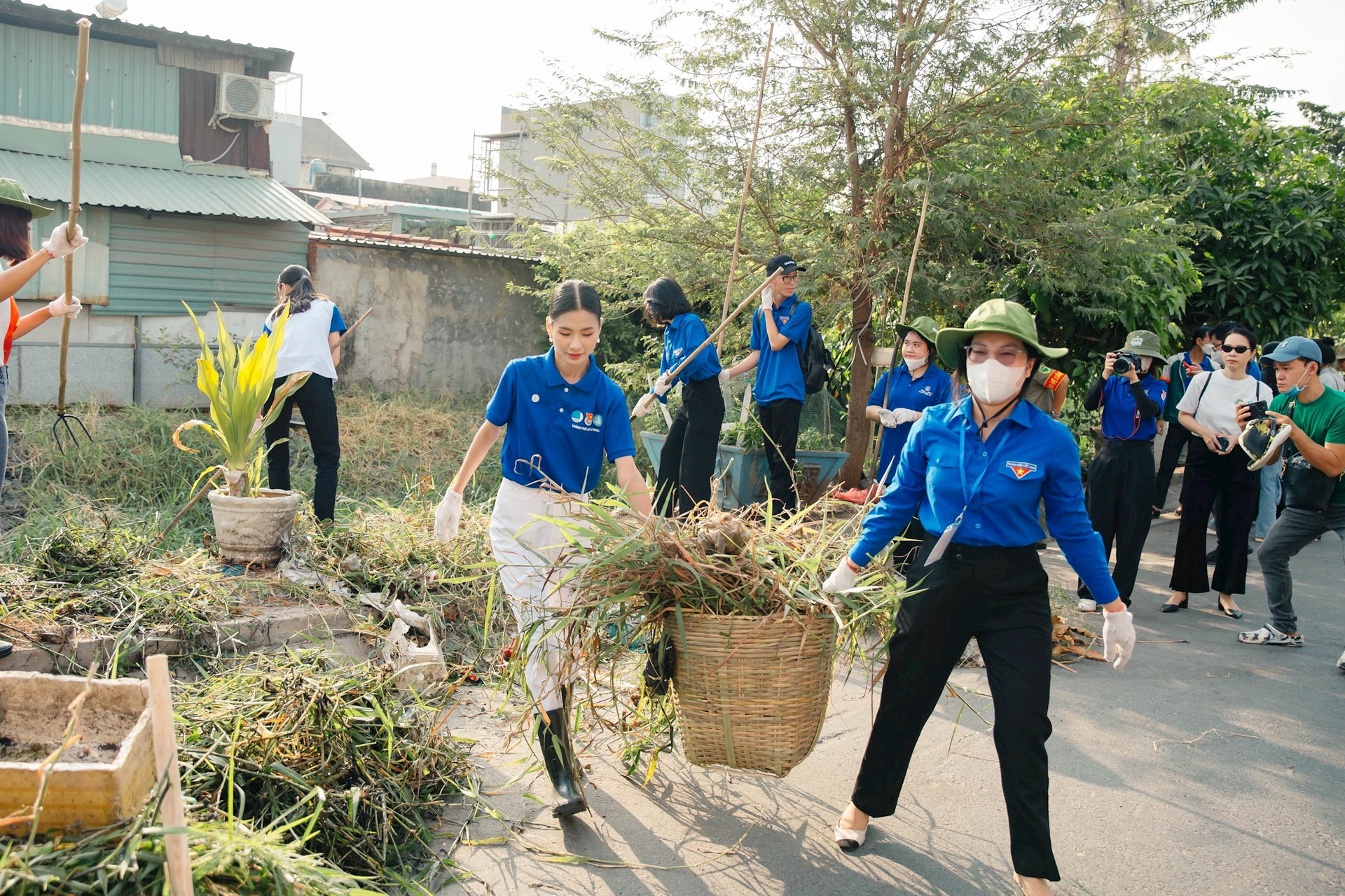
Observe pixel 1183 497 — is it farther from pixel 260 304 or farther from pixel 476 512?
pixel 260 304

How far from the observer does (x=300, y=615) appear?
4.79 meters

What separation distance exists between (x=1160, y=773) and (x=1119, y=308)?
6468 mm

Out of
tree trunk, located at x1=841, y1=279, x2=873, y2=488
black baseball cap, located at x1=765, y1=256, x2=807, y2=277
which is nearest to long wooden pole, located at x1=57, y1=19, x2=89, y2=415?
black baseball cap, located at x1=765, y1=256, x2=807, y2=277

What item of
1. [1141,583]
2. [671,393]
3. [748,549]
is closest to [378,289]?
[671,393]

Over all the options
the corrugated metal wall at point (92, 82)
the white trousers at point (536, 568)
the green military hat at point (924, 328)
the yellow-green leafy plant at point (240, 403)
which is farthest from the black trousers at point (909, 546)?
the corrugated metal wall at point (92, 82)

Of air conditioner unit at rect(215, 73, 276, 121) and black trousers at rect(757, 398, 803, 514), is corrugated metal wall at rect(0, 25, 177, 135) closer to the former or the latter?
air conditioner unit at rect(215, 73, 276, 121)

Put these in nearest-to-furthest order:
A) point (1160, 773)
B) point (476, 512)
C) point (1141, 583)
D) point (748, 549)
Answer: point (748, 549), point (1160, 773), point (476, 512), point (1141, 583)

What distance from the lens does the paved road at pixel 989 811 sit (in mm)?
3250

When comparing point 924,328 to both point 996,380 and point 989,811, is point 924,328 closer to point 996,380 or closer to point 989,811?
point 996,380

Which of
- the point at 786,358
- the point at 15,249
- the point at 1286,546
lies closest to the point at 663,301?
the point at 786,358

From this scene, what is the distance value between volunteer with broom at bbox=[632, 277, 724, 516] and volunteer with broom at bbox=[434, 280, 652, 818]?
2.78 meters

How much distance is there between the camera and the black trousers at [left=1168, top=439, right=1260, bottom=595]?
680 centimetres

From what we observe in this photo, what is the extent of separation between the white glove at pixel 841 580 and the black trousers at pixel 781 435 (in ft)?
12.4

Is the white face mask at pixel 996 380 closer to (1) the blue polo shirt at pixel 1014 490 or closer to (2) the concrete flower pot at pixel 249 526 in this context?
(1) the blue polo shirt at pixel 1014 490
